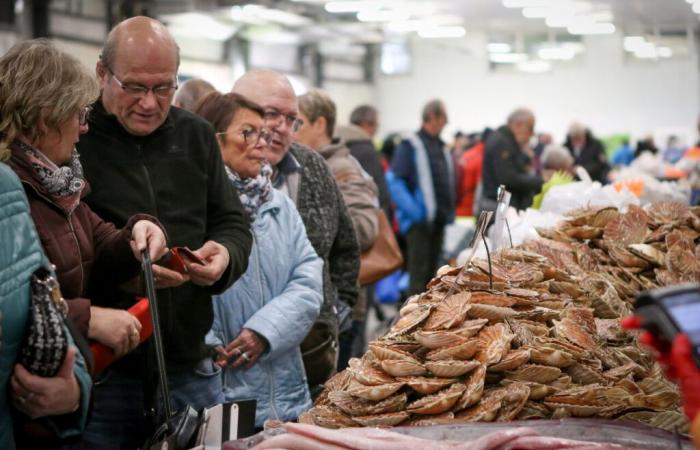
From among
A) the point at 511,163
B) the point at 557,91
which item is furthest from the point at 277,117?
the point at 557,91

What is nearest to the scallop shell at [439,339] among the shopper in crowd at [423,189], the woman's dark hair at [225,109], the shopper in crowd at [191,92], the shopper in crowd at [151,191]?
the shopper in crowd at [151,191]

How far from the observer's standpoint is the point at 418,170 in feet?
28.6

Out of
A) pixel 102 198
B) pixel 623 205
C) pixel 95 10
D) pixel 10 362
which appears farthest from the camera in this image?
pixel 95 10

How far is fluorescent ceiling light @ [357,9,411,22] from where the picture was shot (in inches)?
771

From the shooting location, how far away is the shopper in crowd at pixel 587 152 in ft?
39.7

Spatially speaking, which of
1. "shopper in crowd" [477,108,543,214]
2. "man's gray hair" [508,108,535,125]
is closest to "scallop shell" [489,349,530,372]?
"shopper in crowd" [477,108,543,214]

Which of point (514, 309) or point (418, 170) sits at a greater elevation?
point (514, 309)

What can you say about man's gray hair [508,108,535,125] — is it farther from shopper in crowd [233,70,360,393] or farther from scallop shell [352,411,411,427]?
scallop shell [352,411,411,427]

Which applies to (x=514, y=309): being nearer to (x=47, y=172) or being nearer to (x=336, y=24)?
(x=47, y=172)

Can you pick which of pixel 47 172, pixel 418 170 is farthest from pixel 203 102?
pixel 418 170

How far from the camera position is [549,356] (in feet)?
7.59

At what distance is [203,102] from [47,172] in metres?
1.32

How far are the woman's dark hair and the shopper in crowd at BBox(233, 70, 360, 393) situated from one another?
0.88ft

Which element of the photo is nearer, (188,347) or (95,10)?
(188,347)
